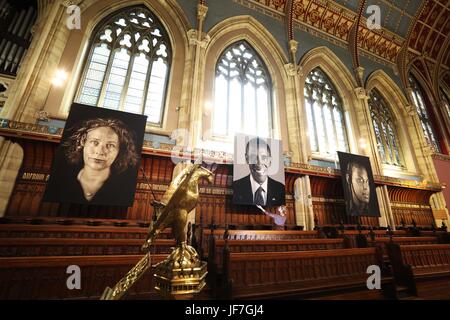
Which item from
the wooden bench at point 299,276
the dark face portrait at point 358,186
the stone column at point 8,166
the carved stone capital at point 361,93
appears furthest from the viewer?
the carved stone capital at point 361,93

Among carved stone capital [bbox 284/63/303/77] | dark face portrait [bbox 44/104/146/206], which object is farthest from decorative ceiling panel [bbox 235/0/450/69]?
dark face portrait [bbox 44/104/146/206]

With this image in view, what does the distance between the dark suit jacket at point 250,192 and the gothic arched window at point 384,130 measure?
6.76 m

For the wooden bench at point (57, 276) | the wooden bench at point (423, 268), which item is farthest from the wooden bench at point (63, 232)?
the wooden bench at point (423, 268)

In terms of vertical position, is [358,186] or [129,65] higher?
[129,65]

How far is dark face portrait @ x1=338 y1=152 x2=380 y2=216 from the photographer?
23.2 feet

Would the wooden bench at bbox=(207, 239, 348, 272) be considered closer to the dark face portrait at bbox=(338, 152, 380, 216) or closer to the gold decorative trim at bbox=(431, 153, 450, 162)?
the dark face portrait at bbox=(338, 152, 380, 216)

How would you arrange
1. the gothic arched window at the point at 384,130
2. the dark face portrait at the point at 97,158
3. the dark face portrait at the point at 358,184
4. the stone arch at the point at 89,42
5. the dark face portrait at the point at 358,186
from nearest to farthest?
the dark face portrait at the point at 97,158 < the stone arch at the point at 89,42 < the dark face portrait at the point at 358,186 < the dark face portrait at the point at 358,184 < the gothic arched window at the point at 384,130

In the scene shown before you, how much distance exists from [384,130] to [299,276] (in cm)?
1122

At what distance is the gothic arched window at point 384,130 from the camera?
10.0 metres

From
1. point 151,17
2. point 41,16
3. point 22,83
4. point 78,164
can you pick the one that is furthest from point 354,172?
point 41,16

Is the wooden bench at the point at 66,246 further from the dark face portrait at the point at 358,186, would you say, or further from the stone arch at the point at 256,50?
the dark face portrait at the point at 358,186

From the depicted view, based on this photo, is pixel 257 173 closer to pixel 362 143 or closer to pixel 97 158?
pixel 97 158

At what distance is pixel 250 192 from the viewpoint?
19.5 feet

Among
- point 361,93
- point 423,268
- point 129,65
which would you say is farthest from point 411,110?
point 129,65
